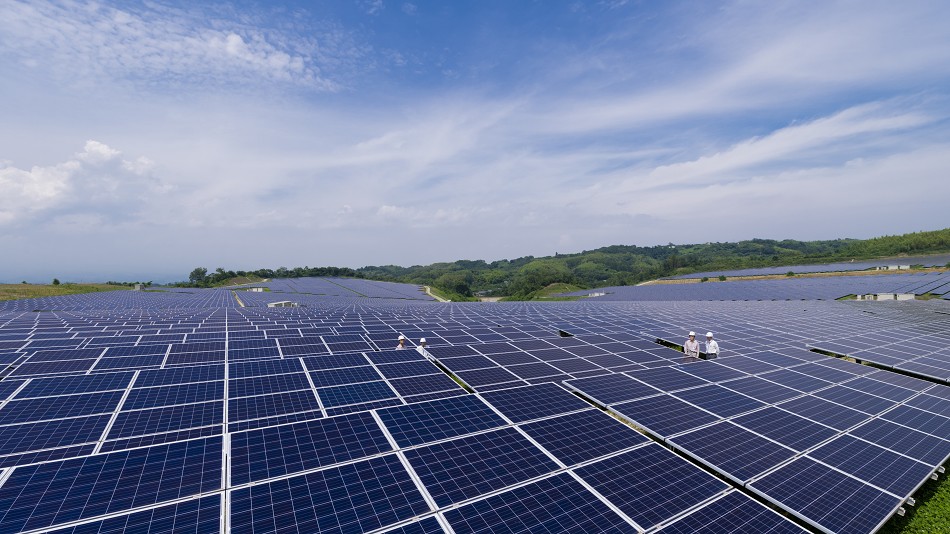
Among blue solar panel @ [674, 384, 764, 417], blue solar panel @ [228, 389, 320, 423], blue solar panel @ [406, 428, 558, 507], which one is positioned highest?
blue solar panel @ [228, 389, 320, 423]

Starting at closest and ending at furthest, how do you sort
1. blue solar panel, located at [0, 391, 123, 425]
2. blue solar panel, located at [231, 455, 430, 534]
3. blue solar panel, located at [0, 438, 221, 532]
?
blue solar panel, located at [0, 438, 221, 532]
blue solar panel, located at [231, 455, 430, 534]
blue solar panel, located at [0, 391, 123, 425]

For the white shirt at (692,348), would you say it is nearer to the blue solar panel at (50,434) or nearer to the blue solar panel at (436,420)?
the blue solar panel at (436,420)

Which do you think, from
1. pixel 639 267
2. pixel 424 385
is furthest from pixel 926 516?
pixel 639 267

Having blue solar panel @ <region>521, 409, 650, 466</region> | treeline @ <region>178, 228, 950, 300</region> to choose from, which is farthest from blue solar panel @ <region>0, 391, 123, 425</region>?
treeline @ <region>178, 228, 950, 300</region>

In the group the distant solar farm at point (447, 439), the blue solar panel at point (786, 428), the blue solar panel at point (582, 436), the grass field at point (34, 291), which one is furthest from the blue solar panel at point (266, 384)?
the grass field at point (34, 291)

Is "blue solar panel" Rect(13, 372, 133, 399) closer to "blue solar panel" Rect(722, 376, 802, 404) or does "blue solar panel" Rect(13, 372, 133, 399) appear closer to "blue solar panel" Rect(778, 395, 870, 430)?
"blue solar panel" Rect(722, 376, 802, 404)

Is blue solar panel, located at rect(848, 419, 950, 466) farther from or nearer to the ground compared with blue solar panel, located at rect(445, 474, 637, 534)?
nearer to the ground

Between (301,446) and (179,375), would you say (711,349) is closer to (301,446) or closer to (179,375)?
(301,446)
